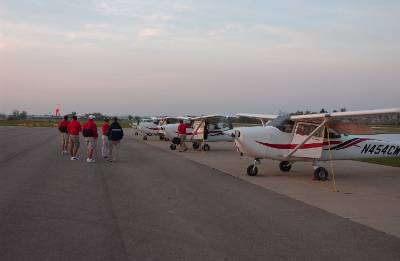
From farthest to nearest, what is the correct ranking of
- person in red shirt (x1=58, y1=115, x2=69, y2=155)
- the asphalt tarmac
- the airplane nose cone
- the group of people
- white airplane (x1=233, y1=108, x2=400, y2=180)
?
person in red shirt (x1=58, y1=115, x2=69, y2=155) → the group of people → the airplane nose cone → white airplane (x1=233, y1=108, x2=400, y2=180) → the asphalt tarmac

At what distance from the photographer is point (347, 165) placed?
19203 millimetres

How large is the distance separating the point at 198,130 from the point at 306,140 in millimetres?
14141

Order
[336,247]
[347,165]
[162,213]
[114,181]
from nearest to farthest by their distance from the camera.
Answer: [336,247] < [162,213] < [114,181] < [347,165]

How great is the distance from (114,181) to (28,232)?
615 centimetres

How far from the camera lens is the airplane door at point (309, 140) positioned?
47.5 ft

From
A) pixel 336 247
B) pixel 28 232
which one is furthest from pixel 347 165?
pixel 28 232

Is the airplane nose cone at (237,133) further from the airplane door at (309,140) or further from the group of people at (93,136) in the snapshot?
the group of people at (93,136)

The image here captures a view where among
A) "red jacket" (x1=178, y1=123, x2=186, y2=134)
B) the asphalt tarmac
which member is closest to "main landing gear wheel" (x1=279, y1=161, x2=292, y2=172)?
the asphalt tarmac

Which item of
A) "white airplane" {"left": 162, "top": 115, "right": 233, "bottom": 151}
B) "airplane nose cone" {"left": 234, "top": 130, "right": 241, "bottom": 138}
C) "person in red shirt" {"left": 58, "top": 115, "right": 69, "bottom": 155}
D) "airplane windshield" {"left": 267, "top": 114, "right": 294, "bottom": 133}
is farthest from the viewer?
"white airplane" {"left": 162, "top": 115, "right": 233, "bottom": 151}

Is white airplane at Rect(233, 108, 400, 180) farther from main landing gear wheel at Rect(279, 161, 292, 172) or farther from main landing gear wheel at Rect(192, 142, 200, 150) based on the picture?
main landing gear wheel at Rect(192, 142, 200, 150)

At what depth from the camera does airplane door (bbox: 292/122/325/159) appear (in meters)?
14.5

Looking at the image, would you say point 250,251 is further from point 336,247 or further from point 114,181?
point 114,181

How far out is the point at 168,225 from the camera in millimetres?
7539

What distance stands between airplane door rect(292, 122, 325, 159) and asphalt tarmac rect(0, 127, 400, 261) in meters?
2.74
